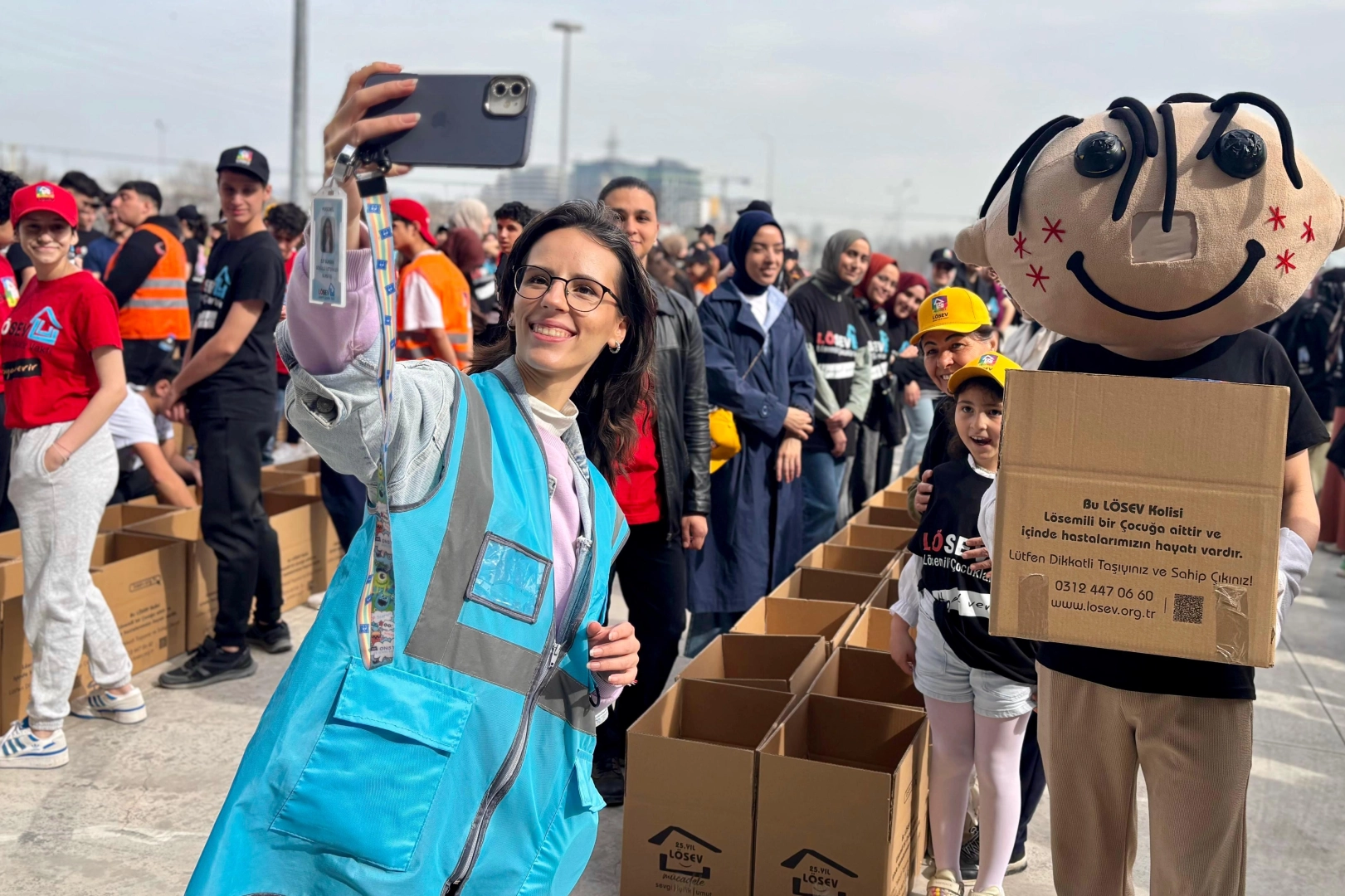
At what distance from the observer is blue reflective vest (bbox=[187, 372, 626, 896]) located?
4.79 feet

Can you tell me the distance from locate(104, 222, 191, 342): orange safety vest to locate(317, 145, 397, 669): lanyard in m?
5.75

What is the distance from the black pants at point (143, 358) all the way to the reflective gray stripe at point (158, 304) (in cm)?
20

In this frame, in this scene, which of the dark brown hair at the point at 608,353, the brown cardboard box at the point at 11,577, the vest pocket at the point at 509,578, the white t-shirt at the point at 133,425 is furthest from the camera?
the white t-shirt at the point at 133,425

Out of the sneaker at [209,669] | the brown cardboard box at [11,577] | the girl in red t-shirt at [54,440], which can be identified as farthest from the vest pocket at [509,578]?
the sneaker at [209,669]

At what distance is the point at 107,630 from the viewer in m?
4.14

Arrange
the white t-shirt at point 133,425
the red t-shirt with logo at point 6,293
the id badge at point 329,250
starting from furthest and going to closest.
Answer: the white t-shirt at point 133,425, the red t-shirt with logo at point 6,293, the id badge at point 329,250

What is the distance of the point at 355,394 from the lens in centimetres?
141

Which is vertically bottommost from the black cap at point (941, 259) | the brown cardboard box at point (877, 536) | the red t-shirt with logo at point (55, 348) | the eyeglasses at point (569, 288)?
the brown cardboard box at point (877, 536)

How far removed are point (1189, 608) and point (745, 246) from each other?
3.51 meters

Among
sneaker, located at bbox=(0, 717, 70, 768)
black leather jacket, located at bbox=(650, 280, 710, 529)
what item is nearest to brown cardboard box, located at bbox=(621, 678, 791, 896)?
black leather jacket, located at bbox=(650, 280, 710, 529)

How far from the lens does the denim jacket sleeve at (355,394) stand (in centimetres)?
136

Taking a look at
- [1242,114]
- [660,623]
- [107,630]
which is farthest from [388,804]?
[107,630]

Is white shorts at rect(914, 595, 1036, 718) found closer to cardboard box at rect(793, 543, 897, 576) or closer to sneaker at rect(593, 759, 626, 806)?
sneaker at rect(593, 759, 626, 806)

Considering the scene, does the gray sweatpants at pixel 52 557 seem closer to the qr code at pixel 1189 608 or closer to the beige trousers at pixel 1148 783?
the beige trousers at pixel 1148 783
